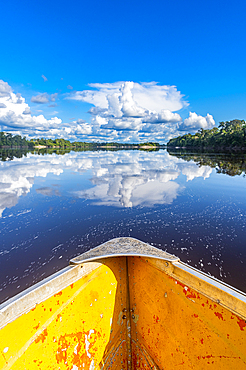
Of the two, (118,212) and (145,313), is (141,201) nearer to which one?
(118,212)

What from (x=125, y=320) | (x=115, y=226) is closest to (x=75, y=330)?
(x=125, y=320)

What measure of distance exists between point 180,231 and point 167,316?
15.7 feet

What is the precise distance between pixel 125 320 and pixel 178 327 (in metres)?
0.96

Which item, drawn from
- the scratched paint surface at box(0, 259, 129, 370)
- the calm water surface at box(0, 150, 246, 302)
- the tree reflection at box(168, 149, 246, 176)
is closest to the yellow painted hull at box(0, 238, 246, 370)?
the scratched paint surface at box(0, 259, 129, 370)

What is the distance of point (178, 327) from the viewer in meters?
2.97

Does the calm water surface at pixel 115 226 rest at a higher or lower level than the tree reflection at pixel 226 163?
lower

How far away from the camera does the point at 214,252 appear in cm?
618

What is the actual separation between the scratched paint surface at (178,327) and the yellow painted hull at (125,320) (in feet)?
0.04

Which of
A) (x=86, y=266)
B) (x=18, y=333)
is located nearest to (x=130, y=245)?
(x=86, y=266)

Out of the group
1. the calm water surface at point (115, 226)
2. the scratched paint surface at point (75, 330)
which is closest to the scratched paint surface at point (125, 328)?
the scratched paint surface at point (75, 330)

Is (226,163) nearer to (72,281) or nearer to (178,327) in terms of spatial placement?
(178,327)

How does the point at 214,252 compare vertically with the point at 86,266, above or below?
below

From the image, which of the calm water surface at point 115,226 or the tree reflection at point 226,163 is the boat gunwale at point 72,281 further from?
the tree reflection at point 226,163

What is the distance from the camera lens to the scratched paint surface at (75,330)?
7.80ft
